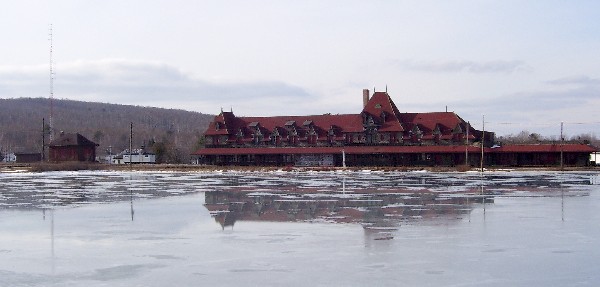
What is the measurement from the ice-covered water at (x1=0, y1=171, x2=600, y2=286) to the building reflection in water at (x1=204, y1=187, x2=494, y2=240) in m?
0.06

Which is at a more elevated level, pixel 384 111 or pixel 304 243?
pixel 384 111

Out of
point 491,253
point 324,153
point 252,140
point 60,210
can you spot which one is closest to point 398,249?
point 491,253

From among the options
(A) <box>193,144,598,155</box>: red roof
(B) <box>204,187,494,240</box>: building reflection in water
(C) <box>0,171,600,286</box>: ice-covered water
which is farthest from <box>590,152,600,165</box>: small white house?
(C) <box>0,171,600,286</box>: ice-covered water

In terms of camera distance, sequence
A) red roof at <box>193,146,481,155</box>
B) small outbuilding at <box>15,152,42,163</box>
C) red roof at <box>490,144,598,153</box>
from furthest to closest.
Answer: small outbuilding at <box>15,152,42,163</box> → red roof at <box>193,146,481,155</box> → red roof at <box>490,144,598,153</box>

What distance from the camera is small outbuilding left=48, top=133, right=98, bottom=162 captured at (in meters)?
84.0

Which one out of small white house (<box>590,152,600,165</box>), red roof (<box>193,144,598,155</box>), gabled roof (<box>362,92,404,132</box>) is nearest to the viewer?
red roof (<box>193,144,598,155</box>)

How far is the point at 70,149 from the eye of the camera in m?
84.2

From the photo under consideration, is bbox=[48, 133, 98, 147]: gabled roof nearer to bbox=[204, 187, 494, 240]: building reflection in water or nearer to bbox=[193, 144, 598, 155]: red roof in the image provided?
bbox=[193, 144, 598, 155]: red roof

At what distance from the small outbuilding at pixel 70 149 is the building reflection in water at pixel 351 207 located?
60096mm

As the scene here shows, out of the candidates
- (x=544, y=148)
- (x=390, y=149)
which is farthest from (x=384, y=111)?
(x=544, y=148)

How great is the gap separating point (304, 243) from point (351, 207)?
7.70 metres

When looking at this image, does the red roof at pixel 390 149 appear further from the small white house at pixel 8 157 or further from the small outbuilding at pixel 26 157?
the small white house at pixel 8 157

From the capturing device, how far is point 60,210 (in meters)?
20.9

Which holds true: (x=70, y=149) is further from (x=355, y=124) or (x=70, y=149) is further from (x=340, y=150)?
(x=355, y=124)
